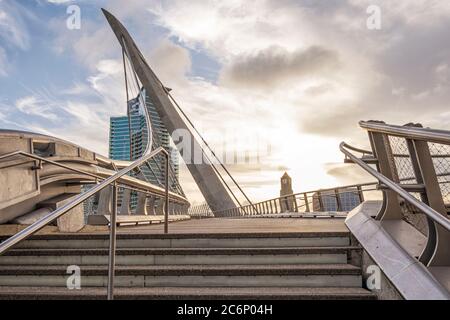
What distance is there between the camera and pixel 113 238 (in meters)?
2.39

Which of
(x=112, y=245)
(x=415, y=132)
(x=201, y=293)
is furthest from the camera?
(x=201, y=293)

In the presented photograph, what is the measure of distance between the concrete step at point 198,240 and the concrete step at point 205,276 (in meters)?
0.35

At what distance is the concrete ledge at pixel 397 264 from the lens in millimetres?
1971

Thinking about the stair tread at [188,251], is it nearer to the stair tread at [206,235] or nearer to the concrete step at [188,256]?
the concrete step at [188,256]

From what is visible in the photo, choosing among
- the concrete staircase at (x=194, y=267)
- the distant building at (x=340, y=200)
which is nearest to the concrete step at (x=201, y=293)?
the concrete staircase at (x=194, y=267)

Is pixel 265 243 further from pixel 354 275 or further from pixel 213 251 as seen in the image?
pixel 354 275

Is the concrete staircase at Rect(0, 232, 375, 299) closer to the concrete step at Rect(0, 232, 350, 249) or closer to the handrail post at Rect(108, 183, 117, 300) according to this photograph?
the concrete step at Rect(0, 232, 350, 249)

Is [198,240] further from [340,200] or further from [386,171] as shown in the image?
[340,200]

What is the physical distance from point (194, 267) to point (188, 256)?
23 cm

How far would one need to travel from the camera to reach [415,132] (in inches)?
86.0

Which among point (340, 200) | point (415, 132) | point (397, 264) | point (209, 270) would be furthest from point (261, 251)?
point (340, 200)

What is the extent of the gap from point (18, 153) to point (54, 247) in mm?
1080

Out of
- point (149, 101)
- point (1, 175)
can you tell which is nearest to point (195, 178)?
point (149, 101)

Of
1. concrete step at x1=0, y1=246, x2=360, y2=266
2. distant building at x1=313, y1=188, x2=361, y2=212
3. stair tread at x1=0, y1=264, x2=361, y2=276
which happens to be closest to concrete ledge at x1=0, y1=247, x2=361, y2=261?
concrete step at x1=0, y1=246, x2=360, y2=266
